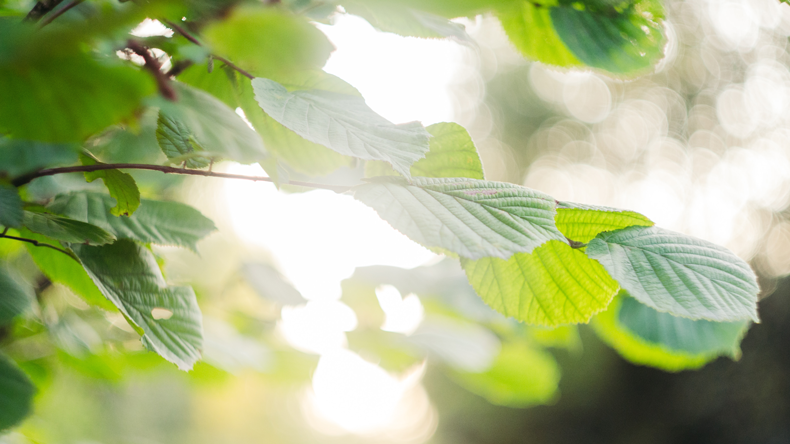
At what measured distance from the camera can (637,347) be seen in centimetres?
97

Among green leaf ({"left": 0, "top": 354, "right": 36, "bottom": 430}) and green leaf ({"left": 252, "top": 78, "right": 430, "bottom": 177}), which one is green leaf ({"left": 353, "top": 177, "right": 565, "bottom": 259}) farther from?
green leaf ({"left": 0, "top": 354, "right": 36, "bottom": 430})

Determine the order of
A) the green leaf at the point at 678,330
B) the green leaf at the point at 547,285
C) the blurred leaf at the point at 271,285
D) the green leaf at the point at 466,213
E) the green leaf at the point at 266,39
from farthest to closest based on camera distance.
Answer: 1. the blurred leaf at the point at 271,285
2. the green leaf at the point at 678,330
3. the green leaf at the point at 547,285
4. the green leaf at the point at 466,213
5. the green leaf at the point at 266,39

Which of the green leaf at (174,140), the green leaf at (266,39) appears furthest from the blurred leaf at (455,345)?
the green leaf at (266,39)

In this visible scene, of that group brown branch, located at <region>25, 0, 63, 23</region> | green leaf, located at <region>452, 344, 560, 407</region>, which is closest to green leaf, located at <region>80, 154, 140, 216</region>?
brown branch, located at <region>25, 0, 63, 23</region>

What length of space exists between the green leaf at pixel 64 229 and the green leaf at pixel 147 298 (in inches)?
1.1

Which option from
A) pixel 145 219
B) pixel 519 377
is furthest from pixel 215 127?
pixel 519 377

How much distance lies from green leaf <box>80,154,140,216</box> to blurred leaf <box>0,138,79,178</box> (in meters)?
0.03

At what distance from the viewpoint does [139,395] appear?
5.82m

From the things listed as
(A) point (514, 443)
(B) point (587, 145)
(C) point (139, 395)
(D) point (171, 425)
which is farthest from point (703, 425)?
(D) point (171, 425)

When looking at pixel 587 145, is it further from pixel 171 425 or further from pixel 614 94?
pixel 171 425

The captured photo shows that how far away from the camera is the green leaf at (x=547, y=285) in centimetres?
46

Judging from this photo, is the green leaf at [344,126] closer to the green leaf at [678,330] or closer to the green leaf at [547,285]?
the green leaf at [547,285]

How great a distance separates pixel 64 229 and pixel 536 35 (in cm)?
62

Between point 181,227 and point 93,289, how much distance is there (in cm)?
14
